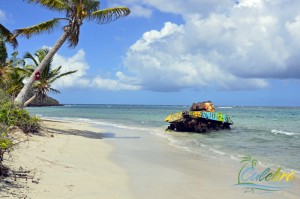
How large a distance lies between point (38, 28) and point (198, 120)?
15.4m

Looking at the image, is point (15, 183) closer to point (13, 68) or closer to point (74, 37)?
point (74, 37)

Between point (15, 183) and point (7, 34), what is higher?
point (7, 34)

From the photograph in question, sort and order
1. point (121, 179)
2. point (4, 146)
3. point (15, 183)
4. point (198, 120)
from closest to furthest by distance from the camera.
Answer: point (4, 146)
point (15, 183)
point (121, 179)
point (198, 120)

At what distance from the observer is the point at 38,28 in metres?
18.3

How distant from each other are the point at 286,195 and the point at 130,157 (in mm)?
6070

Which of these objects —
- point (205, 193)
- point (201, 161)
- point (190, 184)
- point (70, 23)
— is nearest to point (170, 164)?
point (201, 161)

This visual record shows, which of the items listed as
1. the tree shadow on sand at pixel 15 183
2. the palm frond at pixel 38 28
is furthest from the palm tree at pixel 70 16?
the tree shadow on sand at pixel 15 183

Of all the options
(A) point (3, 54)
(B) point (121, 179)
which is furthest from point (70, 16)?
(B) point (121, 179)

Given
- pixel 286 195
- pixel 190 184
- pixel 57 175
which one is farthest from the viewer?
pixel 190 184

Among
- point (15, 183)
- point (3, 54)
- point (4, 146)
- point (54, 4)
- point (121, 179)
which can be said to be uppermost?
point (54, 4)

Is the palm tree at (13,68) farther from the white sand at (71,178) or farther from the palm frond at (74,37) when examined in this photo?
the white sand at (71,178)

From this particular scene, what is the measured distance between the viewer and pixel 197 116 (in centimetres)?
2819

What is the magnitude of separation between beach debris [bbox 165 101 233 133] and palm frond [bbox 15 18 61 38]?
518 inches

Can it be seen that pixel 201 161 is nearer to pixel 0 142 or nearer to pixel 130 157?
pixel 130 157
